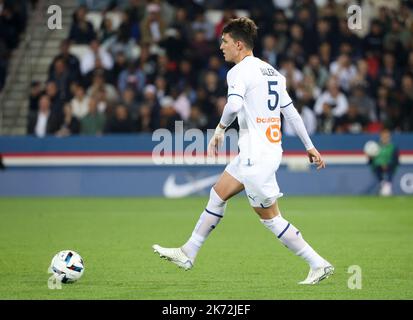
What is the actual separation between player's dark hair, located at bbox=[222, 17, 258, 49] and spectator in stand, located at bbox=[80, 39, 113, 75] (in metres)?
13.1

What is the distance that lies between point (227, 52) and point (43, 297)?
107 inches

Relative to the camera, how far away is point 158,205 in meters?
19.2

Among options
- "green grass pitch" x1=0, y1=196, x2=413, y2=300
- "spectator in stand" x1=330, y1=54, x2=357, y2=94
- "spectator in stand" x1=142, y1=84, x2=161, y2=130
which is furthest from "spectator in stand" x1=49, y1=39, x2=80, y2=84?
"spectator in stand" x1=330, y1=54, x2=357, y2=94

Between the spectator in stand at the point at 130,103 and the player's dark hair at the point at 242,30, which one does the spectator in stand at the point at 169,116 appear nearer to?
the spectator in stand at the point at 130,103

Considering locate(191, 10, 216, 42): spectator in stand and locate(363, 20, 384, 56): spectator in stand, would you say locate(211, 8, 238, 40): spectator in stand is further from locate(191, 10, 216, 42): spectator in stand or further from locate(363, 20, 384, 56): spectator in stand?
locate(363, 20, 384, 56): spectator in stand

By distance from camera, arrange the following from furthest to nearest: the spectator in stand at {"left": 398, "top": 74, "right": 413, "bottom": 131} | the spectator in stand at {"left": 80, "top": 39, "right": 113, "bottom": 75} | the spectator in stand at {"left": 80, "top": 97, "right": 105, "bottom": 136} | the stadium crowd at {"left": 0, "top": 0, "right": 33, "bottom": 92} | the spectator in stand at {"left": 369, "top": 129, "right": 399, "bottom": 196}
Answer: the stadium crowd at {"left": 0, "top": 0, "right": 33, "bottom": 92} → the spectator in stand at {"left": 80, "top": 39, "right": 113, "bottom": 75} → the spectator in stand at {"left": 398, "top": 74, "right": 413, "bottom": 131} → the spectator in stand at {"left": 80, "top": 97, "right": 105, "bottom": 136} → the spectator in stand at {"left": 369, "top": 129, "right": 399, "bottom": 196}

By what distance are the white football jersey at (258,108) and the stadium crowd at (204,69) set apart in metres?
11.7

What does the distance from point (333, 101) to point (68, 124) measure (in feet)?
17.9

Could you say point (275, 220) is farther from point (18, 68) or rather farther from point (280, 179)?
point (18, 68)

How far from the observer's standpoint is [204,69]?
22.0 m

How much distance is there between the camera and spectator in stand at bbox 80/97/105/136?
2131 cm

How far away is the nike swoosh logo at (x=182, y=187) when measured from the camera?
2081 cm

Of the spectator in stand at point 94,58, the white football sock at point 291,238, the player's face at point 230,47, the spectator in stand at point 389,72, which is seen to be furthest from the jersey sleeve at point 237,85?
the spectator in stand at point 94,58

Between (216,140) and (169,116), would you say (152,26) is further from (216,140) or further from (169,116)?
(216,140)
